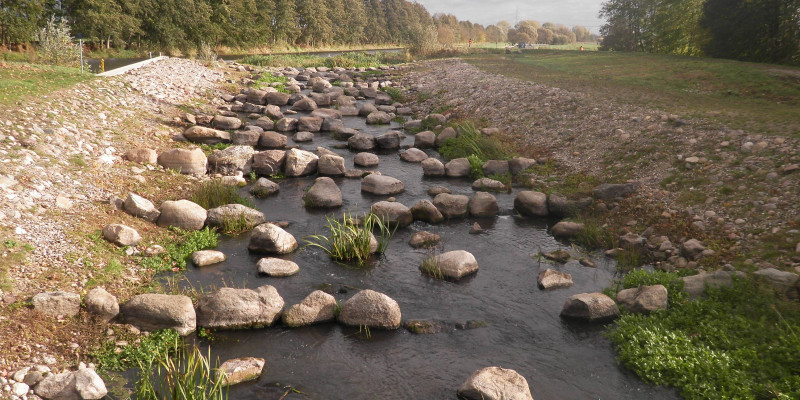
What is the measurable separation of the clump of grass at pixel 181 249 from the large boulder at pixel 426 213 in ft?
15.9

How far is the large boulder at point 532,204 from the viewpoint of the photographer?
14.0 meters

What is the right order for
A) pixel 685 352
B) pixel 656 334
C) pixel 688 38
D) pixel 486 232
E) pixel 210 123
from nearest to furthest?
pixel 685 352 < pixel 656 334 < pixel 486 232 < pixel 210 123 < pixel 688 38

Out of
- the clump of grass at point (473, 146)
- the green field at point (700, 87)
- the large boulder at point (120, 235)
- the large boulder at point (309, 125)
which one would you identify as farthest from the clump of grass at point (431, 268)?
the large boulder at point (309, 125)

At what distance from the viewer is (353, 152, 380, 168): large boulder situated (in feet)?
61.3

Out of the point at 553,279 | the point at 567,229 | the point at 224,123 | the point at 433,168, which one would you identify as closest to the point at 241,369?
the point at 553,279

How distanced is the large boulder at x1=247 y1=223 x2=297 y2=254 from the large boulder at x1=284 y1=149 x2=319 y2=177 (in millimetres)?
5840

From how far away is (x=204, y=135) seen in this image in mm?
19469

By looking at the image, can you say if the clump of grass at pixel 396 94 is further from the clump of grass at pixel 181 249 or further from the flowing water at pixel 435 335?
the clump of grass at pixel 181 249

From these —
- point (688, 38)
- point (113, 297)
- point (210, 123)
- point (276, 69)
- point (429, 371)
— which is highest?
point (688, 38)

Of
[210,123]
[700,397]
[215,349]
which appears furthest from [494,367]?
[210,123]

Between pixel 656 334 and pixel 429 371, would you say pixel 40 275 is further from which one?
pixel 656 334

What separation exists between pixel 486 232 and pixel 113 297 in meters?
8.12

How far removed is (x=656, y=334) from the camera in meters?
8.06

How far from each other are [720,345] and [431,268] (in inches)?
195
